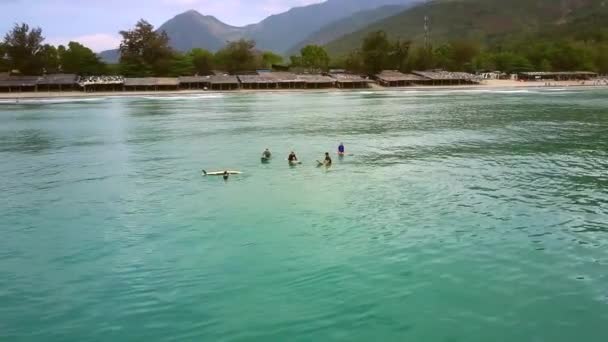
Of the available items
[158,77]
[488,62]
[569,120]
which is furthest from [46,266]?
[488,62]

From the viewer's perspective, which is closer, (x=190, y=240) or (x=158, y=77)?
(x=190, y=240)

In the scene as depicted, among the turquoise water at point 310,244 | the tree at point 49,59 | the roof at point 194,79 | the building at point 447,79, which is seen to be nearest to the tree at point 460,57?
the building at point 447,79

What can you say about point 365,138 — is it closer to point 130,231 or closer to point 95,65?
point 130,231

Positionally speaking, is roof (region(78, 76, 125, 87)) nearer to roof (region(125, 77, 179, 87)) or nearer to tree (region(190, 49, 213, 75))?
roof (region(125, 77, 179, 87))

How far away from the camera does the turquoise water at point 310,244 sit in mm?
10930

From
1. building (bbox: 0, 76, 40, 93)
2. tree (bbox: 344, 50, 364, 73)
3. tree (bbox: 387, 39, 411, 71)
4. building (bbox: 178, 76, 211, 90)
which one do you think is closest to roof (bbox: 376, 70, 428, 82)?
tree (bbox: 387, 39, 411, 71)

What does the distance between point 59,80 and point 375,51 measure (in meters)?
63.8

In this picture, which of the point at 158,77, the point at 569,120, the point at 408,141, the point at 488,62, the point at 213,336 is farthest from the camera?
the point at 488,62

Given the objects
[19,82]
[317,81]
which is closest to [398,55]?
[317,81]

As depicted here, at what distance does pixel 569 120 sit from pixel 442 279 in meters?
39.6

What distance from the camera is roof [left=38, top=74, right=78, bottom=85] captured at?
92.8 meters

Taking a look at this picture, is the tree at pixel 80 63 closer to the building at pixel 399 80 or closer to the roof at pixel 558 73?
the building at pixel 399 80

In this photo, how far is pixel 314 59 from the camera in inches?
4724

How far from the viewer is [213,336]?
34.1 feet
